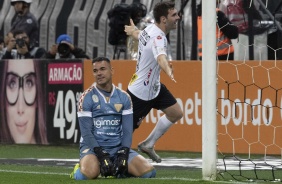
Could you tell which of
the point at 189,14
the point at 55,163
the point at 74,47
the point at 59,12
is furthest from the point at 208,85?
the point at 59,12

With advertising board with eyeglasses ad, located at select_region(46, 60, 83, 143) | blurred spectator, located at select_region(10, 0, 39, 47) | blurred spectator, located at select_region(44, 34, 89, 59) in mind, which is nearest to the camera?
advertising board with eyeglasses ad, located at select_region(46, 60, 83, 143)

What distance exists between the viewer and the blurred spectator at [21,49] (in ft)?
66.8

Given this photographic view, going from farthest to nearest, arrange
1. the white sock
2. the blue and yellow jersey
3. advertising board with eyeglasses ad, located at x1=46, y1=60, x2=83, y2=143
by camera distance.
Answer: advertising board with eyeglasses ad, located at x1=46, y1=60, x2=83, y2=143 → the white sock → the blue and yellow jersey

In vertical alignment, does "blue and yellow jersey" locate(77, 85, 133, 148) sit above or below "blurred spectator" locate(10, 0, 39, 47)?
below

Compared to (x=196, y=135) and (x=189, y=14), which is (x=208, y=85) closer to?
(x=196, y=135)

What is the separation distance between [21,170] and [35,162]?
68.0 inches

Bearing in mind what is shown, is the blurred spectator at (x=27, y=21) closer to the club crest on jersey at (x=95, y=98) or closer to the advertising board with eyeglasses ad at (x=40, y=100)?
the advertising board with eyeglasses ad at (x=40, y=100)

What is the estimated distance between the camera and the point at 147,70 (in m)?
14.0

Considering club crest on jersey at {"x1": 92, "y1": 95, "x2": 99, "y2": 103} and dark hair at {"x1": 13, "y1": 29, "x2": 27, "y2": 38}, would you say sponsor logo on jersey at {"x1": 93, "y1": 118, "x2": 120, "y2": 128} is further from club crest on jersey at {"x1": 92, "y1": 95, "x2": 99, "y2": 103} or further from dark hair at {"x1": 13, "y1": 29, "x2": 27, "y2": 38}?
dark hair at {"x1": 13, "y1": 29, "x2": 27, "y2": 38}

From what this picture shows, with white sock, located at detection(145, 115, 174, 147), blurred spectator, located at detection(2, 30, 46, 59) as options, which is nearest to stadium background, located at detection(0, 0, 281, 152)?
blurred spectator, located at detection(2, 30, 46, 59)

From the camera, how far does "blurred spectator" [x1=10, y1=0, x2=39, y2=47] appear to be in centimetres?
2095

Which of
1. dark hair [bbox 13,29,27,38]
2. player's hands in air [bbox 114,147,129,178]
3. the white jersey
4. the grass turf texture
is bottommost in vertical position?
the grass turf texture

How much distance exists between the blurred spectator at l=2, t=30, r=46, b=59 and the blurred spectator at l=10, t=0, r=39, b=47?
27 cm

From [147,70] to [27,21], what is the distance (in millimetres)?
7436
